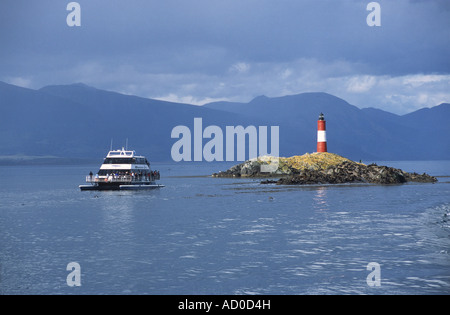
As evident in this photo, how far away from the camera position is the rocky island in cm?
7531

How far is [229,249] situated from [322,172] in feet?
194

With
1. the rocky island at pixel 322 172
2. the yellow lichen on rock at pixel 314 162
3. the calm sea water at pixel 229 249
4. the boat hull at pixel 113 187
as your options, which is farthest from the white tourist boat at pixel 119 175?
the yellow lichen on rock at pixel 314 162

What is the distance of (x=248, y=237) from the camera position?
84.4 ft

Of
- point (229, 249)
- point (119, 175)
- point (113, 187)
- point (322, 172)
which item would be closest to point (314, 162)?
point (322, 172)

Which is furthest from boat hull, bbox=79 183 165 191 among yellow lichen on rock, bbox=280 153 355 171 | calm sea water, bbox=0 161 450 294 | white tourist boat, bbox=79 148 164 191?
yellow lichen on rock, bbox=280 153 355 171

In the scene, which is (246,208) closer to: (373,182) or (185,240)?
(185,240)

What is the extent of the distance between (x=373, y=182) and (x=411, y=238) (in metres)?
54.0

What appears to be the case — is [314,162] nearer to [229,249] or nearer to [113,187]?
[113,187]

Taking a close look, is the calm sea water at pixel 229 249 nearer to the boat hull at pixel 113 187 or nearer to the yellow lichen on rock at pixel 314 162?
the boat hull at pixel 113 187

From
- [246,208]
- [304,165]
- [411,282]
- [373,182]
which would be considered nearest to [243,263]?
[411,282]

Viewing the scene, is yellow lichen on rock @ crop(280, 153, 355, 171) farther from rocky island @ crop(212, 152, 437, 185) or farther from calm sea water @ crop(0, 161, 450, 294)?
calm sea water @ crop(0, 161, 450, 294)

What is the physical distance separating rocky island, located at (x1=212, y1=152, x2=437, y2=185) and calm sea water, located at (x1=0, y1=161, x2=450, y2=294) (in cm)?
3407

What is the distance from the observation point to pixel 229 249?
72.7 ft
